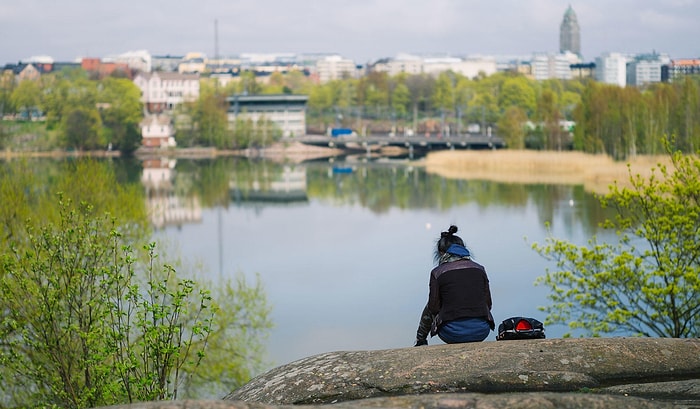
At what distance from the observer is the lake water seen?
60.0 feet

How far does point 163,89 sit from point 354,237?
288ft

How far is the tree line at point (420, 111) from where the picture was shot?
5019cm

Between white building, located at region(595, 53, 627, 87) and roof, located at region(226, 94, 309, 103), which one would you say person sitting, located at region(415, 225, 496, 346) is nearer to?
roof, located at region(226, 94, 309, 103)

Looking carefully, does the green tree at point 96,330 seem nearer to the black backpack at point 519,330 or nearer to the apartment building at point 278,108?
the black backpack at point 519,330

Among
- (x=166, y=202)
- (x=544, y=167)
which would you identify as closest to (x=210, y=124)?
(x=544, y=167)

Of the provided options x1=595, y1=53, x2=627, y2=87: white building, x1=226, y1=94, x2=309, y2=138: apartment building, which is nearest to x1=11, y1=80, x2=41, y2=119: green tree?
x1=226, y1=94, x2=309, y2=138: apartment building

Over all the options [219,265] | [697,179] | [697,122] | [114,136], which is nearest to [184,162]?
[114,136]

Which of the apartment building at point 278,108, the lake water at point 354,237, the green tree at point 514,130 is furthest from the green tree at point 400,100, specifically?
the lake water at point 354,237

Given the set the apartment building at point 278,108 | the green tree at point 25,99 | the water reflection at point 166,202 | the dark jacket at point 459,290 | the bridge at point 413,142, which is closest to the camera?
the dark jacket at point 459,290

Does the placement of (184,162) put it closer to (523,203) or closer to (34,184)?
(523,203)

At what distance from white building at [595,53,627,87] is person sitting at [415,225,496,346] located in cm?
16554

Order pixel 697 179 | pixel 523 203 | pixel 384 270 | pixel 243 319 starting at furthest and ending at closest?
1. pixel 523 203
2. pixel 384 270
3. pixel 243 319
4. pixel 697 179

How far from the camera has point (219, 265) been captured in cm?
2445

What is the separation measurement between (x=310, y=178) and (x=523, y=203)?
21872mm
